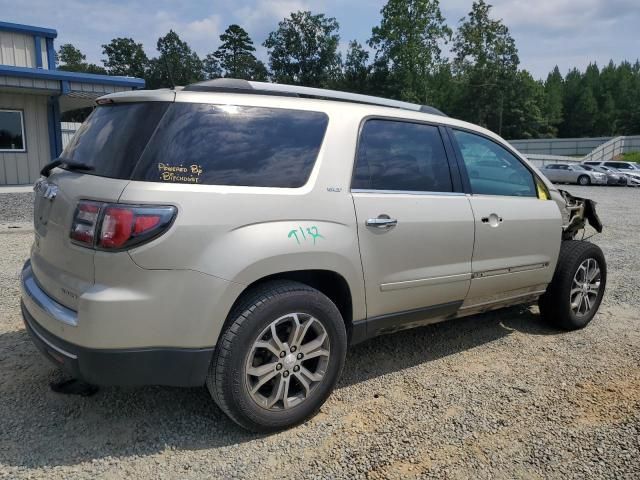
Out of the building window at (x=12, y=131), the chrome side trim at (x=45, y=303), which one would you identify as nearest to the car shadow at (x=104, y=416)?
the chrome side trim at (x=45, y=303)

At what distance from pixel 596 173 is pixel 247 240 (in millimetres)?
32951

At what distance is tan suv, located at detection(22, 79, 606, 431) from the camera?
2465 millimetres

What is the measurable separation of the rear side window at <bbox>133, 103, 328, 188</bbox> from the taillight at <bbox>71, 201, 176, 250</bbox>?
0.17 metres

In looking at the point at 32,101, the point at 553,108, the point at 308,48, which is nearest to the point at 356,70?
the point at 308,48

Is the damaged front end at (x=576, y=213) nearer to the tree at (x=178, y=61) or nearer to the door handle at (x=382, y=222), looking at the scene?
the door handle at (x=382, y=222)

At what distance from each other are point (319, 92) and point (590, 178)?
32062 millimetres

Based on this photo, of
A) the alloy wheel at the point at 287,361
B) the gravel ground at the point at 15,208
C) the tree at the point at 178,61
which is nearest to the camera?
the alloy wheel at the point at 287,361

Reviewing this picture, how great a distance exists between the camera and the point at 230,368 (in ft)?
8.61

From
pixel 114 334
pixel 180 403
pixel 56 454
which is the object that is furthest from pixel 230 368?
pixel 56 454

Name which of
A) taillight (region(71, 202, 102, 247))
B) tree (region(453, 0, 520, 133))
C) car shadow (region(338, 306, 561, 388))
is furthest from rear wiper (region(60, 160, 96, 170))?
tree (region(453, 0, 520, 133))

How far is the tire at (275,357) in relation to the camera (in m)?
2.65

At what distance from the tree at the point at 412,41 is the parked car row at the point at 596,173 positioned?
24.1 m

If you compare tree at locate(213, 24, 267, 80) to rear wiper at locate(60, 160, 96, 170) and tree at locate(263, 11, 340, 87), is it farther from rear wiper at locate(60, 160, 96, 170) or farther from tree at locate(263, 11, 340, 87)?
rear wiper at locate(60, 160, 96, 170)

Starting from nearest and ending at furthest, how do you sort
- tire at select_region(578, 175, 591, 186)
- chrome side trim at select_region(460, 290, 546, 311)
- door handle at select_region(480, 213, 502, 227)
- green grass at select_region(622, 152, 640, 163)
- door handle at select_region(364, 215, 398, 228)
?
door handle at select_region(364, 215, 398, 228)
door handle at select_region(480, 213, 502, 227)
chrome side trim at select_region(460, 290, 546, 311)
tire at select_region(578, 175, 591, 186)
green grass at select_region(622, 152, 640, 163)
